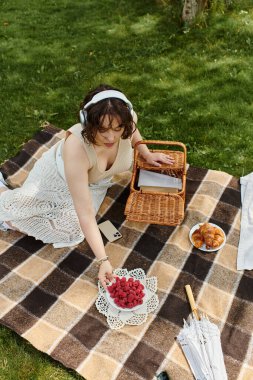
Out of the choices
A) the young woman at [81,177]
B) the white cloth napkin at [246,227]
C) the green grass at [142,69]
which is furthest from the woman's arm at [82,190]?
the green grass at [142,69]

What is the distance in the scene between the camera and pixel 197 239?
14.4 ft

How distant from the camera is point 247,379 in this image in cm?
348

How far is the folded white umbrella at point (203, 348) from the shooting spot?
3408mm

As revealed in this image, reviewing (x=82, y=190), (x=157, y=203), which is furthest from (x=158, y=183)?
(x=82, y=190)

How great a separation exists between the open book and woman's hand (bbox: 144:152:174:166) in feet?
0.44

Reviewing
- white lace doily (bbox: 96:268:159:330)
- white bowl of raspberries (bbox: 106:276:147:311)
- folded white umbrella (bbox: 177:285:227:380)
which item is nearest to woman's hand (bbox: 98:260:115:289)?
white bowl of raspberries (bbox: 106:276:147:311)

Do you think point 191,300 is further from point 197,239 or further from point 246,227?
point 246,227

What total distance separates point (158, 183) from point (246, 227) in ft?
3.58

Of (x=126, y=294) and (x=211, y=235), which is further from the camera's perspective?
(x=211, y=235)

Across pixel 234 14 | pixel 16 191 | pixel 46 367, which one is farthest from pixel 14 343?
pixel 234 14

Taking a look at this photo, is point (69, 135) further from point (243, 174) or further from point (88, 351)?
point (243, 174)

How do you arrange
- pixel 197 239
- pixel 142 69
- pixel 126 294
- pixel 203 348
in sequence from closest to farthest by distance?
pixel 203 348, pixel 126 294, pixel 197 239, pixel 142 69

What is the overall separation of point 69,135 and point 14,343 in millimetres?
1988

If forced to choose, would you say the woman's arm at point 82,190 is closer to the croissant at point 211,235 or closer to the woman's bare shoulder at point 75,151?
the woman's bare shoulder at point 75,151
